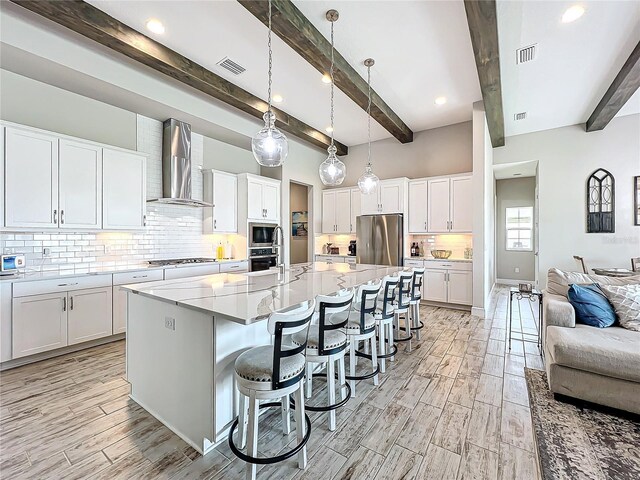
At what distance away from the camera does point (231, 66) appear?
3693mm

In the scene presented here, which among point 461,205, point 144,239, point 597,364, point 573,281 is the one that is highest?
point 461,205

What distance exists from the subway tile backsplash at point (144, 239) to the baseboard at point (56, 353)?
0.89 meters

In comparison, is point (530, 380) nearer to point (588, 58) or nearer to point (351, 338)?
point (351, 338)

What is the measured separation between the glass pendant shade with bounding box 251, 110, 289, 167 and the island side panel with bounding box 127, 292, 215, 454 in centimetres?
163

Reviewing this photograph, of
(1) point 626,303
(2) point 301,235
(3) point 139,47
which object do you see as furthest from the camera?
(2) point 301,235

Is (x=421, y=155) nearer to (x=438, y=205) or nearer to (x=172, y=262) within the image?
(x=438, y=205)

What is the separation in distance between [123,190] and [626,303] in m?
5.72

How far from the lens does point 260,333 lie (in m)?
2.16

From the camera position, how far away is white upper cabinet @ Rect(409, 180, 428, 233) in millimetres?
5703

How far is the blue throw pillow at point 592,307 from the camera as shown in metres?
2.68

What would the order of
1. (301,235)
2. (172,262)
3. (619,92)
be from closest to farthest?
(619,92), (172,262), (301,235)

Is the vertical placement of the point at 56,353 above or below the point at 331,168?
below

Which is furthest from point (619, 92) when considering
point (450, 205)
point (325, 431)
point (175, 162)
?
point (175, 162)

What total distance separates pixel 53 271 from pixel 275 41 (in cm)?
363
